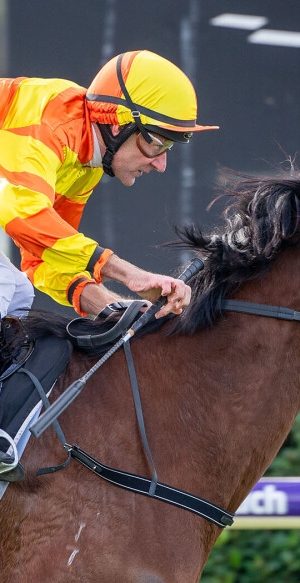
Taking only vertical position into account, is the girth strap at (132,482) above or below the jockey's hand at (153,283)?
below

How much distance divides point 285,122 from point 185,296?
3.08m

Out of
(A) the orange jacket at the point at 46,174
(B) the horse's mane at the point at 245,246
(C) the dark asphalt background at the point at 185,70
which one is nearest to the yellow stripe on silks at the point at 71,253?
(A) the orange jacket at the point at 46,174

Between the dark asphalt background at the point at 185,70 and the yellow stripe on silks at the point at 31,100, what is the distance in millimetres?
2273

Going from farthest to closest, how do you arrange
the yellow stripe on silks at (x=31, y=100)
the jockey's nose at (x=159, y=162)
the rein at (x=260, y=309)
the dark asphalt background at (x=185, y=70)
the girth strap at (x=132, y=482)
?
A: the dark asphalt background at (x=185, y=70) → the jockey's nose at (x=159, y=162) → the yellow stripe on silks at (x=31, y=100) → the rein at (x=260, y=309) → the girth strap at (x=132, y=482)

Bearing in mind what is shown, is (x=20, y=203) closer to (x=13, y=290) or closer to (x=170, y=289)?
(x=13, y=290)

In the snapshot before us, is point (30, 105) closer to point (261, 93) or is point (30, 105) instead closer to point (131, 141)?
point (131, 141)

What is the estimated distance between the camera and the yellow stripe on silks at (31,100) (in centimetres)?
280

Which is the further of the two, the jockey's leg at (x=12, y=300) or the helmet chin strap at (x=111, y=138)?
the helmet chin strap at (x=111, y=138)

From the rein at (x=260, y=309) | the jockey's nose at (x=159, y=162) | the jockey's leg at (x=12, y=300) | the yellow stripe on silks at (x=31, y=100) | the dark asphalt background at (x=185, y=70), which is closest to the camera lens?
the jockey's leg at (x=12, y=300)

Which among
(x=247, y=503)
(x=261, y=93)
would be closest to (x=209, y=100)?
(x=261, y=93)

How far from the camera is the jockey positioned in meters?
2.63

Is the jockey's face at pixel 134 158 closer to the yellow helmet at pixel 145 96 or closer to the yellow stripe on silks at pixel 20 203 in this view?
the yellow helmet at pixel 145 96

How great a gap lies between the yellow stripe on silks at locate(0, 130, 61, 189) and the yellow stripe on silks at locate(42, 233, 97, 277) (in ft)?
0.68

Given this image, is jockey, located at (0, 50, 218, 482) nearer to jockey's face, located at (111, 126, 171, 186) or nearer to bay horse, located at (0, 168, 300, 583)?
jockey's face, located at (111, 126, 171, 186)
